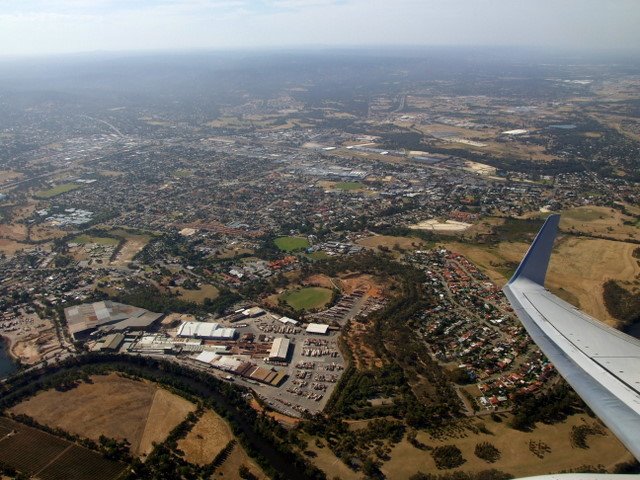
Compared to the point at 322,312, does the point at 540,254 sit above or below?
above

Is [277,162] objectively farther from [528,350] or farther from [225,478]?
[225,478]

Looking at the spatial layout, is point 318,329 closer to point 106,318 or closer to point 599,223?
point 106,318

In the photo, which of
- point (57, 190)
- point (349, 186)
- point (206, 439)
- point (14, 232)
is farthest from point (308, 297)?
point (57, 190)

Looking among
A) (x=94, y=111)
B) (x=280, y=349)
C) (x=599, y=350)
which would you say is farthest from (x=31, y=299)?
(x=94, y=111)

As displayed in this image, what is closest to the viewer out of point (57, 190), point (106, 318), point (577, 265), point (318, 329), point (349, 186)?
point (318, 329)

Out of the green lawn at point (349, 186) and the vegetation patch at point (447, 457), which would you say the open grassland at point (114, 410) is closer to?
the vegetation patch at point (447, 457)

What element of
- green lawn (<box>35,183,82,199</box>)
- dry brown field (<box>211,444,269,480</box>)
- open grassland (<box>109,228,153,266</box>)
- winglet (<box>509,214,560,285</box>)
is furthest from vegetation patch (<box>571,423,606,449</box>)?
green lawn (<box>35,183,82,199</box>)
